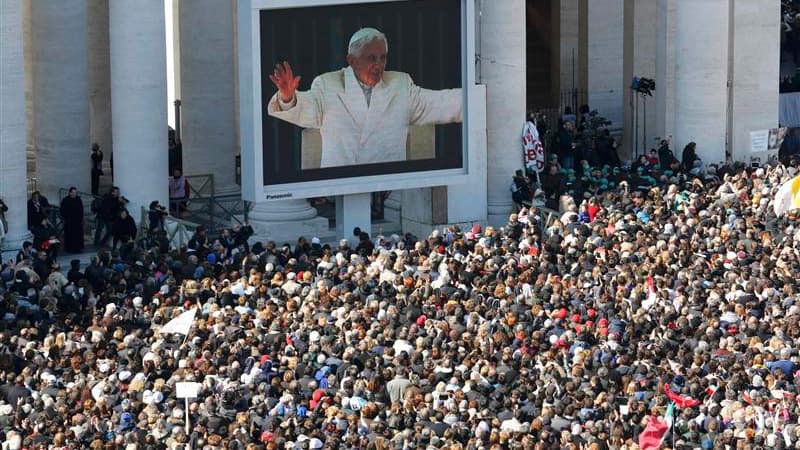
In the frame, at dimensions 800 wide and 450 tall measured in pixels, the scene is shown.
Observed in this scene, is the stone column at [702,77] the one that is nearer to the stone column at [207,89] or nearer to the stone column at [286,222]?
the stone column at [286,222]

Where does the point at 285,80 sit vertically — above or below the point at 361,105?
above

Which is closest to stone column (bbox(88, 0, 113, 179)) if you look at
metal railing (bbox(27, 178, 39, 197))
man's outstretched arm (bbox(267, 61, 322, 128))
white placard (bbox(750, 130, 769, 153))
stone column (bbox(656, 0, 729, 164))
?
metal railing (bbox(27, 178, 39, 197))

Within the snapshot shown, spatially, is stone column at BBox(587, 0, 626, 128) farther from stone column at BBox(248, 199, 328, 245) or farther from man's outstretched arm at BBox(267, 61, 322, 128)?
man's outstretched arm at BBox(267, 61, 322, 128)

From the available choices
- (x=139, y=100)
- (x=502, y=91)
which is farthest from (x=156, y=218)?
(x=502, y=91)

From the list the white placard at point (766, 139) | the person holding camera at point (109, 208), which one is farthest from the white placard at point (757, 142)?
the person holding camera at point (109, 208)

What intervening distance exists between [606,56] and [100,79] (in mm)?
17094

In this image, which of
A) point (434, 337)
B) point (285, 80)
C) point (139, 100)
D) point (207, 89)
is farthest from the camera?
point (207, 89)

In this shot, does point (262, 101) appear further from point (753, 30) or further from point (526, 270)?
point (753, 30)

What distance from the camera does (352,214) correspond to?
58.6 meters

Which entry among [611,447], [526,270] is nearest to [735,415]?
[611,447]

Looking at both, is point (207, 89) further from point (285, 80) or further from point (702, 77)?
point (702, 77)

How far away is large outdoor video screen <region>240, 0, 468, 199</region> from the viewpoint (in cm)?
5597

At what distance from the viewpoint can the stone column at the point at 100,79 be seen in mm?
68500

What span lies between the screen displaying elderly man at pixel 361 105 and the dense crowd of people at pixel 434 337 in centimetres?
299
